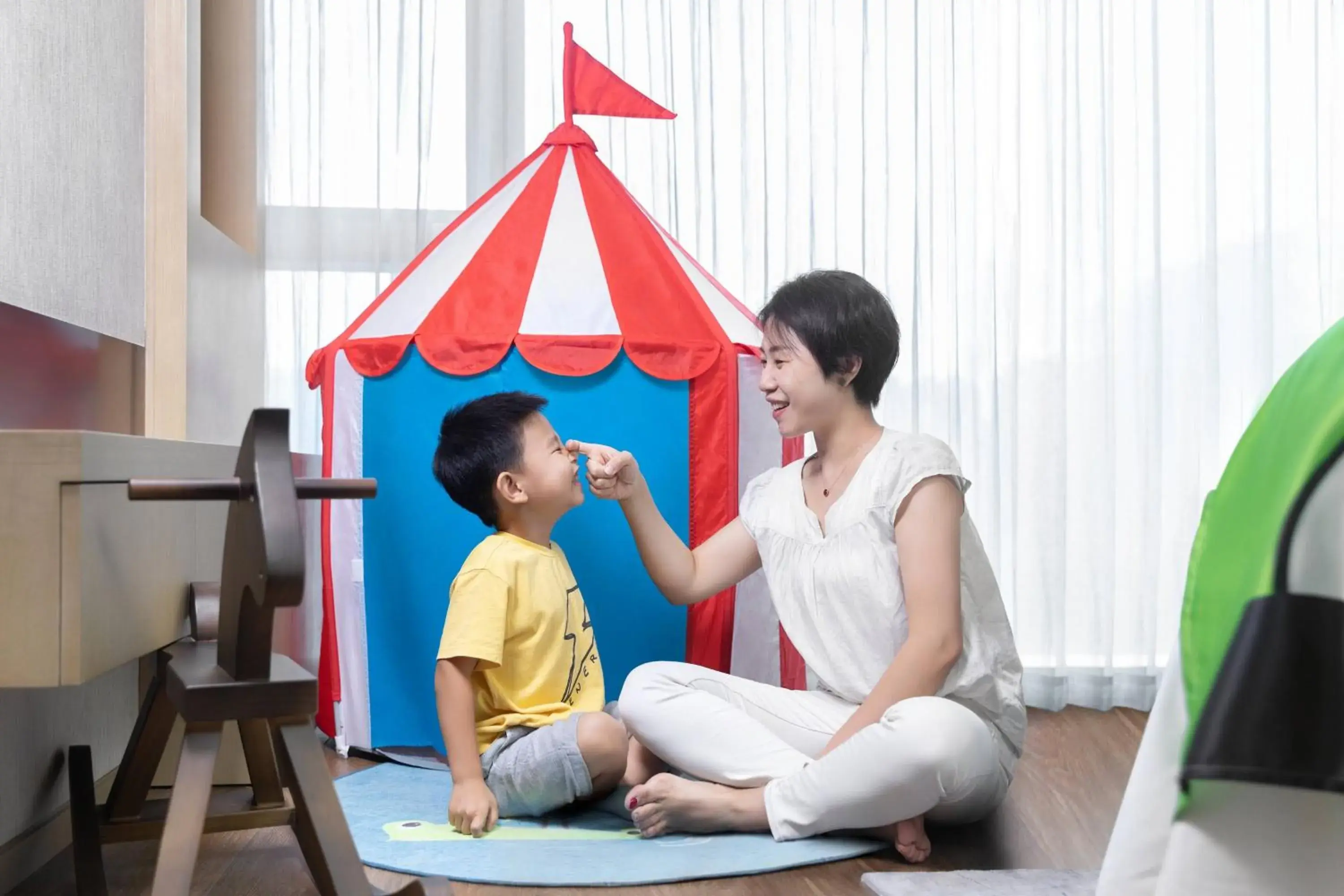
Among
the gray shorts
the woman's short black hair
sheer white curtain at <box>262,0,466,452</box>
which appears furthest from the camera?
sheer white curtain at <box>262,0,466,452</box>

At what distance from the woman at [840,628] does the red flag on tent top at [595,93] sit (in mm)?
623

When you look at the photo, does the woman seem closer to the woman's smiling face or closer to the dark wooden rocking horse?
the woman's smiling face

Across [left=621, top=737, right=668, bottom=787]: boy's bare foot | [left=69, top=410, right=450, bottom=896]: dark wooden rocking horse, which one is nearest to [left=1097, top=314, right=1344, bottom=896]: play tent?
[left=69, top=410, right=450, bottom=896]: dark wooden rocking horse

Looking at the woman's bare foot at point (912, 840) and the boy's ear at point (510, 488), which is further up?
the boy's ear at point (510, 488)

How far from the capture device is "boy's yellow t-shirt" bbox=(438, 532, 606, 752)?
5.12 feet

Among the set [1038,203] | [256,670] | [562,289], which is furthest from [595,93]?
[256,670]

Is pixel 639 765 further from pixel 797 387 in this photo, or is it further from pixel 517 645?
pixel 797 387

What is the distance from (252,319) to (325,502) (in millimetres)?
617

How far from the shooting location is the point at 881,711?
1461 millimetres

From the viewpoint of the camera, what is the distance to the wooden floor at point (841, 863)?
1289 millimetres

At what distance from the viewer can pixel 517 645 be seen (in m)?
1.63

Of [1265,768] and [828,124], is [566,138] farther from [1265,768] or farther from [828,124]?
[1265,768]

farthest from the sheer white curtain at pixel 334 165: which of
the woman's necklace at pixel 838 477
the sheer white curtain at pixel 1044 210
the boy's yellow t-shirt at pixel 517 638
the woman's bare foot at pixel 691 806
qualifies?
the woman's bare foot at pixel 691 806

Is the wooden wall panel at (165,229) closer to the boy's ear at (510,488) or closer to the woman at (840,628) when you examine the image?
the boy's ear at (510,488)
